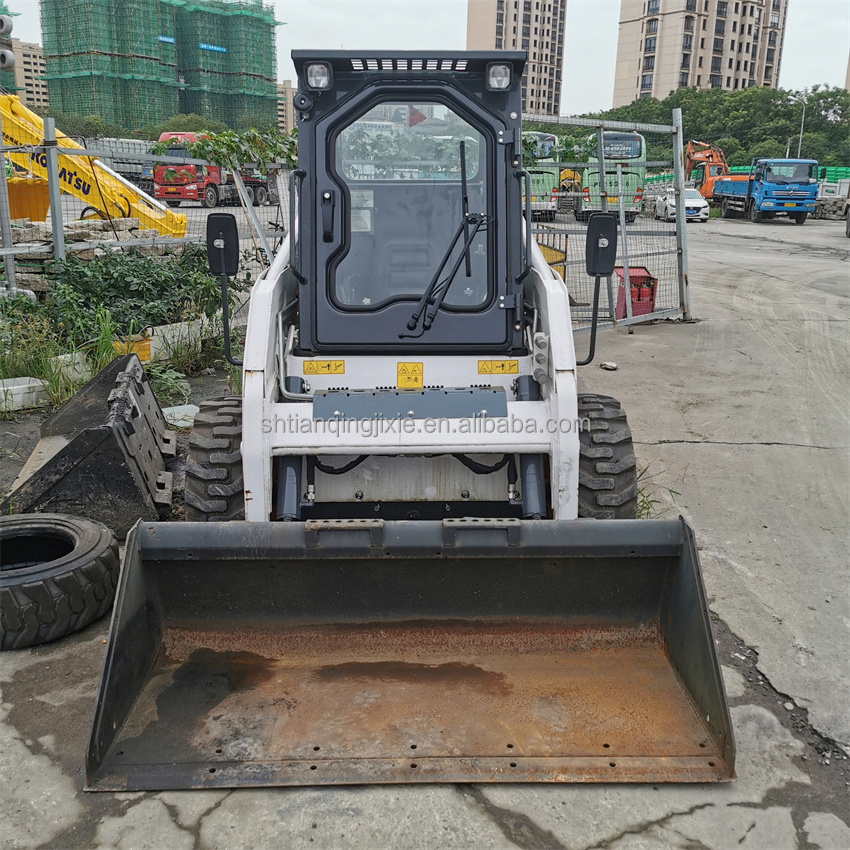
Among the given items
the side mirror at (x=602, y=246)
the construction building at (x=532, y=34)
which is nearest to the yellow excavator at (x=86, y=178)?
the side mirror at (x=602, y=246)

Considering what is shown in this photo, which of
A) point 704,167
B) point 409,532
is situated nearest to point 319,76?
point 409,532

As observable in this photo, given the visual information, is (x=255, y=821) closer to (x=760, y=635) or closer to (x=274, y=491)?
(x=274, y=491)

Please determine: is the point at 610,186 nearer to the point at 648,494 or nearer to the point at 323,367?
the point at 648,494

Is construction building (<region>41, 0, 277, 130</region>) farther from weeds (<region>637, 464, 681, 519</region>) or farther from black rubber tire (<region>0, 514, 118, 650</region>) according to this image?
black rubber tire (<region>0, 514, 118, 650</region>)

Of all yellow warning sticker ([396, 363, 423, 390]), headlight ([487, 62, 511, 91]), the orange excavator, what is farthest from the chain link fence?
the orange excavator

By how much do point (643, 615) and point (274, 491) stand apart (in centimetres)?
182

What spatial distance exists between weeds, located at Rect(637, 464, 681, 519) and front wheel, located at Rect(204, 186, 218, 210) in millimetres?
15902

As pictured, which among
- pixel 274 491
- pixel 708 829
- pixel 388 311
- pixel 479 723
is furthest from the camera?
pixel 388 311

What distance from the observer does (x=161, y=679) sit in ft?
11.0

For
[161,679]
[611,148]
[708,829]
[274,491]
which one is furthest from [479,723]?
[611,148]

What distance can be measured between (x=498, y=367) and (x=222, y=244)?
1.57 meters

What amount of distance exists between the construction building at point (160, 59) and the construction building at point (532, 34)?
47302mm

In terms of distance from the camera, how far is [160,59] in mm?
77438

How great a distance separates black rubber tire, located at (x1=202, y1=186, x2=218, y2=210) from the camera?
19938mm
